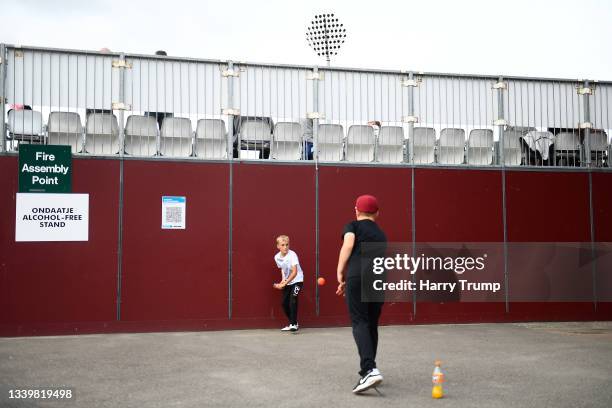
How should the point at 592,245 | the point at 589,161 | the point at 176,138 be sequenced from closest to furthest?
the point at 176,138 → the point at 592,245 → the point at 589,161

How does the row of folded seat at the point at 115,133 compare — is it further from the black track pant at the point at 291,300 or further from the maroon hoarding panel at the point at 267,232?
the black track pant at the point at 291,300

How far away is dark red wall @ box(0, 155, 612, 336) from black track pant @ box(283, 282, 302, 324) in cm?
44

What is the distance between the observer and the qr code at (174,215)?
39.7 feet

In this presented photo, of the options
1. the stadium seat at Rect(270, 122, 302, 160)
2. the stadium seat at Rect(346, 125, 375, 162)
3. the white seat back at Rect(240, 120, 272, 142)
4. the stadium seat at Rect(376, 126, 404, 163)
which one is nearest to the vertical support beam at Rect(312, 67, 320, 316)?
the stadium seat at Rect(270, 122, 302, 160)

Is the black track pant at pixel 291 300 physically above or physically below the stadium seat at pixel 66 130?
below

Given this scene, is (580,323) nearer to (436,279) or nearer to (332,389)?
(436,279)

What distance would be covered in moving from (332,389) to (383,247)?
1.55 metres

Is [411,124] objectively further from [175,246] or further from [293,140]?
[175,246]

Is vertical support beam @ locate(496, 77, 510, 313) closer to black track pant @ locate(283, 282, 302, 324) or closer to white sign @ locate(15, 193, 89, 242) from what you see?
black track pant @ locate(283, 282, 302, 324)

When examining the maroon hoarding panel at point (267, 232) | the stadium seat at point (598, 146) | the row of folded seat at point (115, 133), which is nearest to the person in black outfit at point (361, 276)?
the maroon hoarding panel at point (267, 232)

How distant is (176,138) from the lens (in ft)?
40.1

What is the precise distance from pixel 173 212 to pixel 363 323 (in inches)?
240

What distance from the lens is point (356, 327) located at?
6.89 metres

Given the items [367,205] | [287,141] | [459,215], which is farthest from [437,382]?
[459,215]
